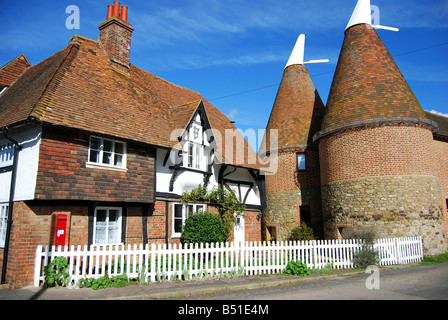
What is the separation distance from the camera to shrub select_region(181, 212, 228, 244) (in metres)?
13.0

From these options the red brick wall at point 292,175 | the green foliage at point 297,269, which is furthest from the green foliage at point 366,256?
the red brick wall at point 292,175

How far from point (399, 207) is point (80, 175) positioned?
1254 centimetres

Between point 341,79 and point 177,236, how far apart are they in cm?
1145

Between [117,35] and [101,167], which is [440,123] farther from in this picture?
[101,167]

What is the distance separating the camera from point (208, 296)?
26.5ft

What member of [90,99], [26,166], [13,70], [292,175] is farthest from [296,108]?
[26,166]

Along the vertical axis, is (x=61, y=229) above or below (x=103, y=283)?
above

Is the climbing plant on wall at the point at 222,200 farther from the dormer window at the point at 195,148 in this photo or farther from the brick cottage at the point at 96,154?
the dormer window at the point at 195,148

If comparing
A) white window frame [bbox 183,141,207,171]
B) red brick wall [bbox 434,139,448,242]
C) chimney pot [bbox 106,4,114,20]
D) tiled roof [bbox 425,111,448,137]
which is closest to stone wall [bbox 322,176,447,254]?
red brick wall [bbox 434,139,448,242]

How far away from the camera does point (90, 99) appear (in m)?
11.6

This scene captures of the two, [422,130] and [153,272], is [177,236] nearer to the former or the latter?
[153,272]

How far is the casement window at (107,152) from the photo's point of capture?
35.7ft

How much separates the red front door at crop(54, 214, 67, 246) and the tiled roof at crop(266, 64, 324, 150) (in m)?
13.6
